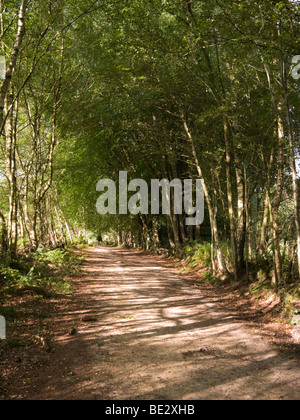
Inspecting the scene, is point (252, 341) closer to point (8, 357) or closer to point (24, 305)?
point (8, 357)

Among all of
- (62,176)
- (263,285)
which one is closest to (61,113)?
(62,176)

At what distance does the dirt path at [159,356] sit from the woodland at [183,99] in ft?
6.95

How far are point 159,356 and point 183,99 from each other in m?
10.2

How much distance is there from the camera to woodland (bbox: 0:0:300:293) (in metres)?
7.80

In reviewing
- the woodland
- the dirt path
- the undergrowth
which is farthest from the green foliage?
the dirt path

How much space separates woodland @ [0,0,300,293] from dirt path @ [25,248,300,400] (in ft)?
6.95

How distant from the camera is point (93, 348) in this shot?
577 centimetres

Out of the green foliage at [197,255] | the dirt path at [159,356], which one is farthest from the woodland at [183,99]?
the dirt path at [159,356]

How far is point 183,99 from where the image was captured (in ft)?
43.3

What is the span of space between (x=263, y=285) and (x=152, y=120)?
11.1m

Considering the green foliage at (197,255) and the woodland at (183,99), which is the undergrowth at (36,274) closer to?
the woodland at (183,99)

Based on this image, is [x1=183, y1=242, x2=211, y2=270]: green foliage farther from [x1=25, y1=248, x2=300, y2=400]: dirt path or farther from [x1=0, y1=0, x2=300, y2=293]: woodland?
[x1=25, y1=248, x2=300, y2=400]: dirt path

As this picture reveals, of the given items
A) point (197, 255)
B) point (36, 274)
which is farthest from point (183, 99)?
point (36, 274)

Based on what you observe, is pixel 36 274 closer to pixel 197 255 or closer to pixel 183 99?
pixel 197 255
